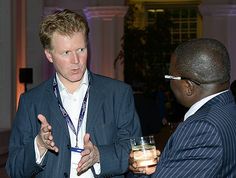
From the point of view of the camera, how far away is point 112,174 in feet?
7.97

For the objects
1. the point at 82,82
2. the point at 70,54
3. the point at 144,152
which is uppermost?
the point at 70,54

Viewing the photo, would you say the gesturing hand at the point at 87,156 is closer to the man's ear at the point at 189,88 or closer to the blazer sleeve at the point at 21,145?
the blazer sleeve at the point at 21,145

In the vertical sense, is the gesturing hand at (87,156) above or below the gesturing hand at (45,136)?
below

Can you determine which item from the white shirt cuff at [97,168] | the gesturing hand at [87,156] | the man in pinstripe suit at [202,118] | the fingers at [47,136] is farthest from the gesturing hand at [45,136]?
the man in pinstripe suit at [202,118]

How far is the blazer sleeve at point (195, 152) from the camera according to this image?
1715mm

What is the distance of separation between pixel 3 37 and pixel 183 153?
7614 mm

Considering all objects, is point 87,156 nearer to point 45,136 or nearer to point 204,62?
point 45,136

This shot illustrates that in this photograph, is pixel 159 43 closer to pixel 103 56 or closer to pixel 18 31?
pixel 103 56

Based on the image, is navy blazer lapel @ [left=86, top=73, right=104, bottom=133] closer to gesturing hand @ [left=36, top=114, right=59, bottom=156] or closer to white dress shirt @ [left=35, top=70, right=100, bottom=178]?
white dress shirt @ [left=35, top=70, right=100, bottom=178]

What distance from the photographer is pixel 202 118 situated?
1.76 meters

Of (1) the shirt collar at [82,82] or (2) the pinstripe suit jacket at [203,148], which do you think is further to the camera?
(1) the shirt collar at [82,82]

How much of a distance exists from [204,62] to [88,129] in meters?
0.76

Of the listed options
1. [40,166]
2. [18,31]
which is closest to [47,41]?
[40,166]

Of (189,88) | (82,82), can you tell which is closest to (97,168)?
(82,82)
